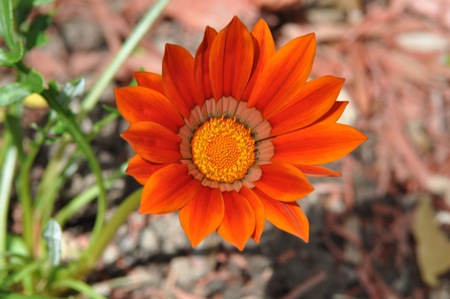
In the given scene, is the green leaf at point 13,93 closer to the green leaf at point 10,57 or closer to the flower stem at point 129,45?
the green leaf at point 10,57

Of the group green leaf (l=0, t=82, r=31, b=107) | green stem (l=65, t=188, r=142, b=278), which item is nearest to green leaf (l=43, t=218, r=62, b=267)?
green stem (l=65, t=188, r=142, b=278)

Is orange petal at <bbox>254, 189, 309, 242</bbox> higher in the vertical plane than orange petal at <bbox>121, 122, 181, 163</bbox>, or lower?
lower

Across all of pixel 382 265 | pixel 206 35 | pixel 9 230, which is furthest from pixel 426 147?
pixel 9 230

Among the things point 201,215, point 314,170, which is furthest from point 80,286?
point 314,170

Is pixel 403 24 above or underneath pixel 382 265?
above

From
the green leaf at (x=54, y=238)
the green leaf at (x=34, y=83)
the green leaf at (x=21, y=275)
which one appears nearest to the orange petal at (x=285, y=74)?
the green leaf at (x=34, y=83)

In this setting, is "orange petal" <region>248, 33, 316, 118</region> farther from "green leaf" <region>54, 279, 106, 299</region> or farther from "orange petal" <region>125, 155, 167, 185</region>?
"green leaf" <region>54, 279, 106, 299</region>

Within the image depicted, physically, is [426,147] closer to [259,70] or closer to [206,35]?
[259,70]
